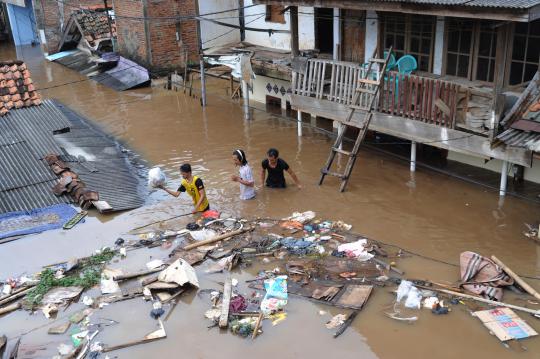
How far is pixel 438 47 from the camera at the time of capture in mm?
12664

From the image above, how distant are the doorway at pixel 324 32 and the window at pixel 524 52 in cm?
605

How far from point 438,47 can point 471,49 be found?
0.90m

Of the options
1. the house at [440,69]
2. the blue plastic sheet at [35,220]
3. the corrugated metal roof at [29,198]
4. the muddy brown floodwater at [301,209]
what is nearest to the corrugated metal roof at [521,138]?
the house at [440,69]

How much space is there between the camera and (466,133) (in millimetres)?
10797

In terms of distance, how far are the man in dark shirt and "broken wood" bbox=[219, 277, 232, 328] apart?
361 cm

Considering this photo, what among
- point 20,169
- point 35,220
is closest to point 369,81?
point 35,220

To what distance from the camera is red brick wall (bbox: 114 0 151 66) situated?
75.7 feet

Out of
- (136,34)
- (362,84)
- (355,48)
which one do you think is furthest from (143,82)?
(362,84)

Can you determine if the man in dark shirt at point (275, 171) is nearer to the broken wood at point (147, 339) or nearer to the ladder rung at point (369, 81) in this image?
the ladder rung at point (369, 81)

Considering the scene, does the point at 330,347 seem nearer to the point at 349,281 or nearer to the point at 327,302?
the point at 327,302

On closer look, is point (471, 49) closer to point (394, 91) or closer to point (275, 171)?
point (394, 91)

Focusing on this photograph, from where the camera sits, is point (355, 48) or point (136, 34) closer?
point (355, 48)

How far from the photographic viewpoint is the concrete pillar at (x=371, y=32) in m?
14.0

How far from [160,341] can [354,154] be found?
6.24 metres
